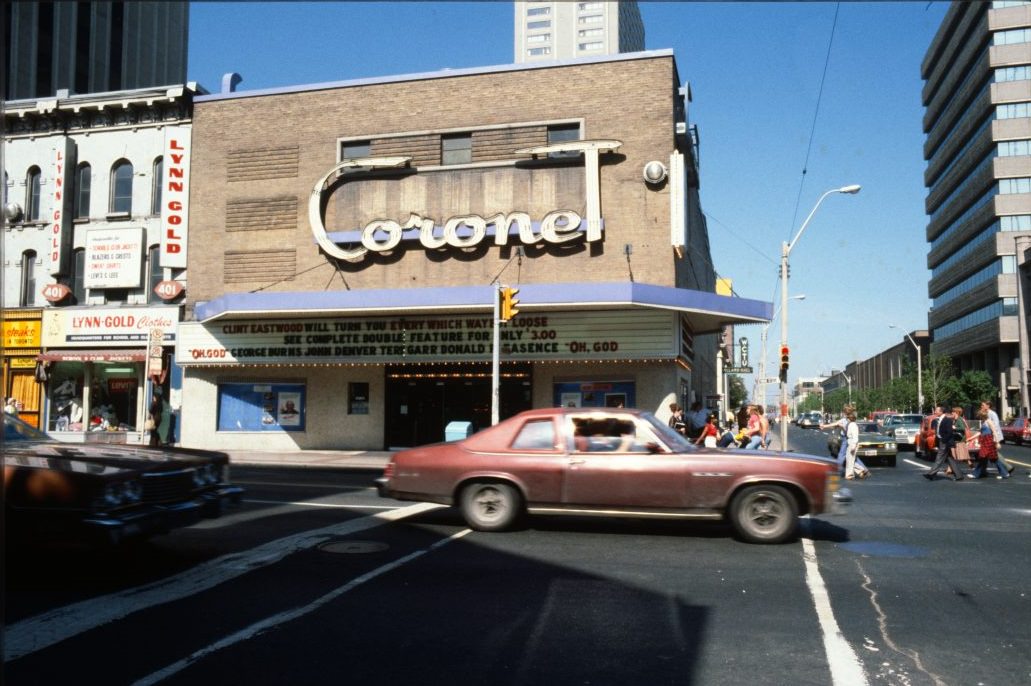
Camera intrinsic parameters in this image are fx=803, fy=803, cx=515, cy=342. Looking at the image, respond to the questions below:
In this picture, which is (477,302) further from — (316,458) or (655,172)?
(316,458)

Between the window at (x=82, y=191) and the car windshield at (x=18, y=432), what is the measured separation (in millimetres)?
22993

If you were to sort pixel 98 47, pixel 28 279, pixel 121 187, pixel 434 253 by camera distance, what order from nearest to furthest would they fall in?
pixel 434 253, pixel 121 187, pixel 28 279, pixel 98 47

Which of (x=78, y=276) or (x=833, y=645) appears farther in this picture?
(x=78, y=276)

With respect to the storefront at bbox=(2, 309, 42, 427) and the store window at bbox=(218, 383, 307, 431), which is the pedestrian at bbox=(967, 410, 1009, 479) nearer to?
the store window at bbox=(218, 383, 307, 431)

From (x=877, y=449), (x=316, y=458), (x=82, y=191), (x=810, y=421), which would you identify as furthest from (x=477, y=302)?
(x=810, y=421)

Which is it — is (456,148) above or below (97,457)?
above

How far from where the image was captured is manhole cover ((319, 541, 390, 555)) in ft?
28.0

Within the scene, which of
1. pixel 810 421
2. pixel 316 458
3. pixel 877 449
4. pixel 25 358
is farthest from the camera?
pixel 810 421

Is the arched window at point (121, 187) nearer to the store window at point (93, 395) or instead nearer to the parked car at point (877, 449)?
the store window at point (93, 395)

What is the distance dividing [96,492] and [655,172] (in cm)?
1854

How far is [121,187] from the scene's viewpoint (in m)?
28.1

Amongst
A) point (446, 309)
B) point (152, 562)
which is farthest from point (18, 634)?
point (446, 309)

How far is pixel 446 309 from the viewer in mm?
23328

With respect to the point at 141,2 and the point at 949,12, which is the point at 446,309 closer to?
the point at 141,2
